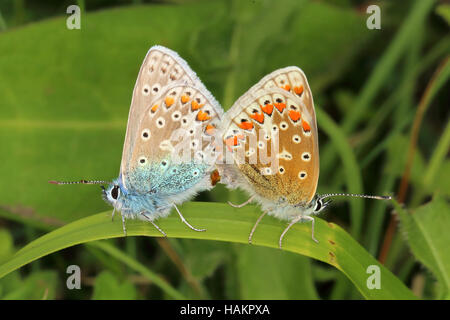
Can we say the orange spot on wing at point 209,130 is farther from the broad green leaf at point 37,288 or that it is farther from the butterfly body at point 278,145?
the broad green leaf at point 37,288

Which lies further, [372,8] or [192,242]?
[372,8]

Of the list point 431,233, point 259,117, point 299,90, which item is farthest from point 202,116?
point 431,233

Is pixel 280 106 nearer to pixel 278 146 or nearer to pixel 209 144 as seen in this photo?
pixel 278 146

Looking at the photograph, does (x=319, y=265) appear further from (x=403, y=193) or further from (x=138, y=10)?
(x=138, y=10)

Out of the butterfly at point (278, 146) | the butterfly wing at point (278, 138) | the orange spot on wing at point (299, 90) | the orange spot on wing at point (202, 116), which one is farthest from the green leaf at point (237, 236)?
the orange spot on wing at point (299, 90)

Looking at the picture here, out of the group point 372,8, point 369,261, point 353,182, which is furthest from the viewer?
point 372,8

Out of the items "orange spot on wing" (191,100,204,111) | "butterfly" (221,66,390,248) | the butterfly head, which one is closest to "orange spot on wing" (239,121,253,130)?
"butterfly" (221,66,390,248)

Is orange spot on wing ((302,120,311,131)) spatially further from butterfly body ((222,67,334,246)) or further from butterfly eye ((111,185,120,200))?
butterfly eye ((111,185,120,200))

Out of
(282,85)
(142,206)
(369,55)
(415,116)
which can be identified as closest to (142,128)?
(142,206)
